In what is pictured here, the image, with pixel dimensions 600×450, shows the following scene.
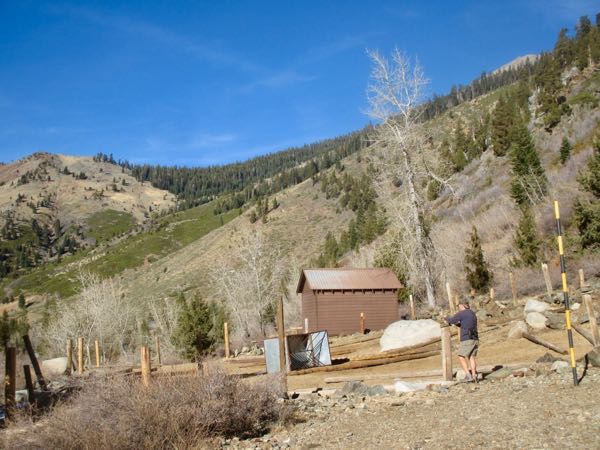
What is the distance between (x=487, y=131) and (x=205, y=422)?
8032 centimetres

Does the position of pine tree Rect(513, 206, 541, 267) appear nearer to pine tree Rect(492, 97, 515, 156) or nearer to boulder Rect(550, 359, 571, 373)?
boulder Rect(550, 359, 571, 373)

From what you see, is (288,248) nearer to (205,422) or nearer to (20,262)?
(205,422)

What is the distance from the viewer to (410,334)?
20.7 metres

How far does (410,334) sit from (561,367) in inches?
394

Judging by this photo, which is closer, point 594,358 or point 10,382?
point 594,358

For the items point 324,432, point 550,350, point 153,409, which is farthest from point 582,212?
point 153,409

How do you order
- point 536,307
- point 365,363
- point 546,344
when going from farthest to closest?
point 365,363, point 536,307, point 546,344

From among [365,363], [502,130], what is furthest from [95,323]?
[502,130]

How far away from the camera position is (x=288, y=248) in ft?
266

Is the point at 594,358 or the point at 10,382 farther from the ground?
the point at 10,382

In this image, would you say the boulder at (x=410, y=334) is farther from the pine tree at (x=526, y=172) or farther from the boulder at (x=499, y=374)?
the pine tree at (x=526, y=172)

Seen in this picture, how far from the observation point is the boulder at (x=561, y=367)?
10.7m

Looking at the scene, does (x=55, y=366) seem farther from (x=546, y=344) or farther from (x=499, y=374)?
(x=499, y=374)

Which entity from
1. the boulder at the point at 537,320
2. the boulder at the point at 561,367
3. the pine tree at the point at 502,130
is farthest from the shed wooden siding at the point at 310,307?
the pine tree at the point at 502,130
